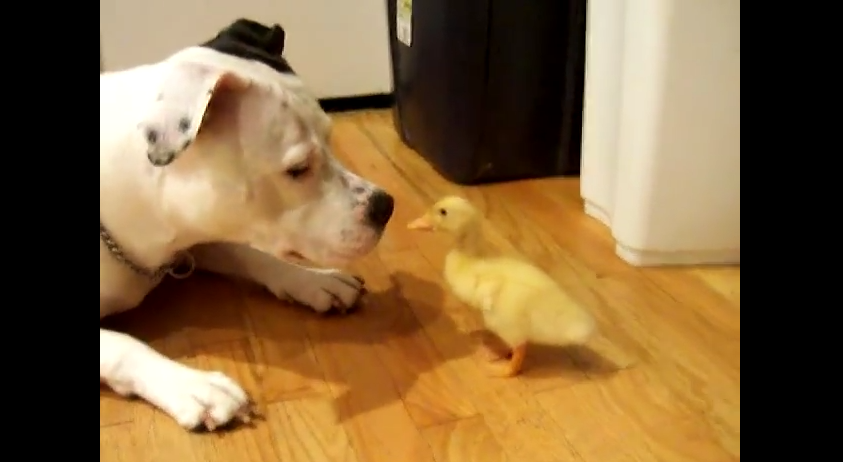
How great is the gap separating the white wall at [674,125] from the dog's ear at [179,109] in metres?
0.70

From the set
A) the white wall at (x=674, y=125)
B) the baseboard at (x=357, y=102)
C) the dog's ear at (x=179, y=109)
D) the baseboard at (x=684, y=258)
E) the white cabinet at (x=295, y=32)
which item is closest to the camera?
the dog's ear at (x=179, y=109)

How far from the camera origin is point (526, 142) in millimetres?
1957

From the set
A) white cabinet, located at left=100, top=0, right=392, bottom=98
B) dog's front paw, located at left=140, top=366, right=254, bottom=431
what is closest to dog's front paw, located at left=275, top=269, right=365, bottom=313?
dog's front paw, located at left=140, top=366, right=254, bottom=431

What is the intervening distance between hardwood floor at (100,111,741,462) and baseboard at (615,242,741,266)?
0.07 ft

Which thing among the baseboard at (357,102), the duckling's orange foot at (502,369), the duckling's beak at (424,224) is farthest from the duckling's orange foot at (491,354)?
the baseboard at (357,102)

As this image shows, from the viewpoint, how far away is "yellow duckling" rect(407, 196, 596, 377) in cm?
121

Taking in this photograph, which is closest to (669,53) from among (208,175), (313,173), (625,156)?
(625,156)

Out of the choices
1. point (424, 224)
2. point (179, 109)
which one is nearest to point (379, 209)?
point (424, 224)

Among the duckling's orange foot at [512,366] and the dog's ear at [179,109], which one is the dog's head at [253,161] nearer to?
the dog's ear at [179,109]

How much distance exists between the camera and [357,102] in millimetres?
2516

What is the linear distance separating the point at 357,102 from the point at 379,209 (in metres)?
1.29

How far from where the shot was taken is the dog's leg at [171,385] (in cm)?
115

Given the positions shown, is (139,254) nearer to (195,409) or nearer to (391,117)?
(195,409)
